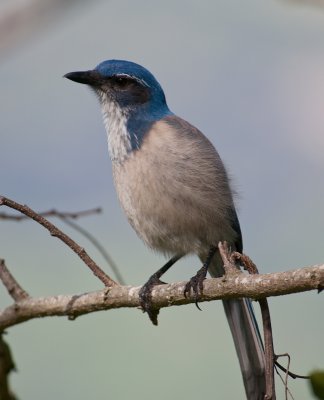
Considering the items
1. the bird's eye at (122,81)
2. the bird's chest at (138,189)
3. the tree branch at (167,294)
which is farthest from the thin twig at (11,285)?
the bird's eye at (122,81)

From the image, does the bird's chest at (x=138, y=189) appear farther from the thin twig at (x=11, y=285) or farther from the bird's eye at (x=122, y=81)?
the thin twig at (x=11, y=285)

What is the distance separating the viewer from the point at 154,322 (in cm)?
399

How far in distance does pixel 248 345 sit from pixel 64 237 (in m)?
1.40

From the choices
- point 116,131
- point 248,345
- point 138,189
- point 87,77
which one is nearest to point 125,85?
point 87,77

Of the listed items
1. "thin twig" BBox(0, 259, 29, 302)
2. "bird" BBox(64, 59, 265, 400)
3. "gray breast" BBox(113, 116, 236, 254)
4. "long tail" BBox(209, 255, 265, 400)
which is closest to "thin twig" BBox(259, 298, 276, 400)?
"bird" BBox(64, 59, 265, 400)

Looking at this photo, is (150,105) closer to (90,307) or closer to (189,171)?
(189,171)

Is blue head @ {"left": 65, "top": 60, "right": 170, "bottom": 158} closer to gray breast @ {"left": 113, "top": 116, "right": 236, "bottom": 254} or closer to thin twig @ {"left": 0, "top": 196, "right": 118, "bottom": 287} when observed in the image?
gray breast @ {"left": 113, "top": 116, "right": 236, "bottom": 254}

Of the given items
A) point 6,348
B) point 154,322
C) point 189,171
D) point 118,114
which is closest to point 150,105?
point 118,114

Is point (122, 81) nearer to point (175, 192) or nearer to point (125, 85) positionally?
point (125, 85)

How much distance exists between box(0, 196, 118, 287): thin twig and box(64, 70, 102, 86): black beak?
174cm

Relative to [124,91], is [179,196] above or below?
below

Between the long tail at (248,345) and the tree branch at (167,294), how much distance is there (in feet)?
2.51

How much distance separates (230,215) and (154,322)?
0.96m

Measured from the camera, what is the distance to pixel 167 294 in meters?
3.62
